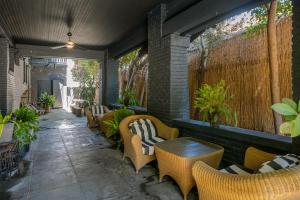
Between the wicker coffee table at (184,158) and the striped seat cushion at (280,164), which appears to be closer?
the striped seat cushion at (280,164)

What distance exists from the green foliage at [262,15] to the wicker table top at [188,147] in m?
2.75

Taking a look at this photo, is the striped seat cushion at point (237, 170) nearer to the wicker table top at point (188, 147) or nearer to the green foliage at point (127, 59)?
the wicker table top at point (188, 147)

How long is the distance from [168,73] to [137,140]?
1.62 metres

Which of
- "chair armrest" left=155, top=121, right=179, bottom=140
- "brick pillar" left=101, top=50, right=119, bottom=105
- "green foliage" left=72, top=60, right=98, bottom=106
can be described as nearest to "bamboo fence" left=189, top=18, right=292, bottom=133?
"chair armrest" left=155, top=121, right=179, bottom=140

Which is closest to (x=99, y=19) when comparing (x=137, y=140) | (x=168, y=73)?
(x=168, y=73)

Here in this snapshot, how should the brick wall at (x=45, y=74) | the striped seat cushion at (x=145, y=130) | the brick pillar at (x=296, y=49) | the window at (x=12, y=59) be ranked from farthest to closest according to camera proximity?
the brick wall at (x=45, y=74) < the window at (x=12, y=59) < the striped seat cushion at (x=145, y=130) < the brick pillar at (x=296, y=49)

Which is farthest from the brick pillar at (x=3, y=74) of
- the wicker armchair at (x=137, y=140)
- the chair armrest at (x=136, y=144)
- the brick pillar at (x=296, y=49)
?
the brick pillar at (x=296, y=49)

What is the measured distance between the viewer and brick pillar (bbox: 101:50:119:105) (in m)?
8.82

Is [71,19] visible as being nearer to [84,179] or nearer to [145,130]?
[145,130]

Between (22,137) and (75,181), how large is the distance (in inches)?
53.1

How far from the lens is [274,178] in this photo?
58.1 inches

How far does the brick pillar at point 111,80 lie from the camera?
28.9 ft

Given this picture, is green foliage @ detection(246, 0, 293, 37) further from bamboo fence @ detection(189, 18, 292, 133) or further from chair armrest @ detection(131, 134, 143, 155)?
chair armrest @ detection(131, 134, 143, 155)

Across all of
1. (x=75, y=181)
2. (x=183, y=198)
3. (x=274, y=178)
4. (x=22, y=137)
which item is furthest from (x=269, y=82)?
(x=22, y=137)
